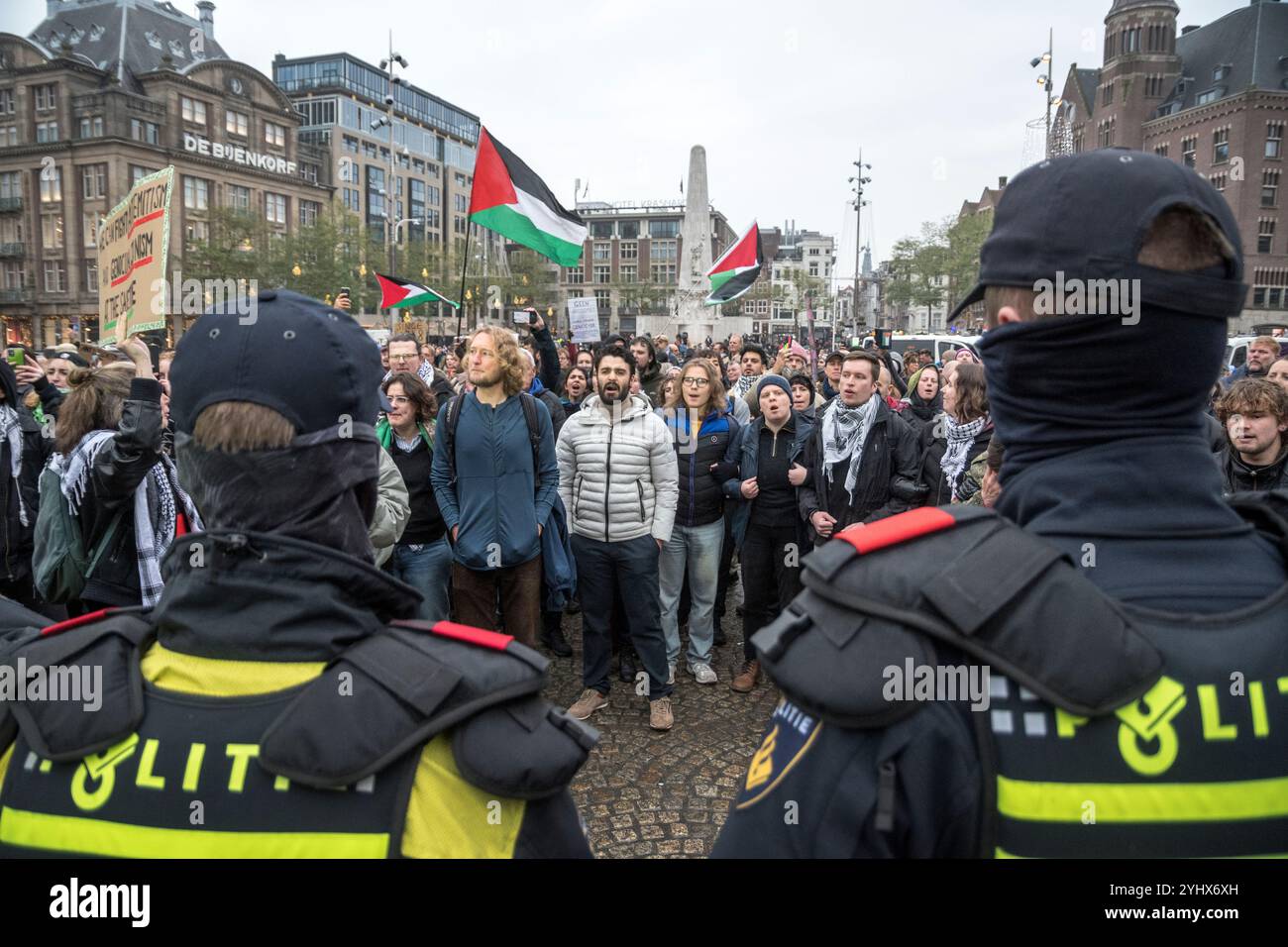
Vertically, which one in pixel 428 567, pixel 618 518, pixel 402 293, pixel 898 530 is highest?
pixel 402 293

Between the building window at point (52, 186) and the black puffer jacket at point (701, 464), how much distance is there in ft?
196

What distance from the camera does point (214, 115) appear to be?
55.7 meters

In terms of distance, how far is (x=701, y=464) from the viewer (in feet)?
21.0

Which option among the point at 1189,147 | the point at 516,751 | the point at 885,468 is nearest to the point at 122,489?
the point at 516,751

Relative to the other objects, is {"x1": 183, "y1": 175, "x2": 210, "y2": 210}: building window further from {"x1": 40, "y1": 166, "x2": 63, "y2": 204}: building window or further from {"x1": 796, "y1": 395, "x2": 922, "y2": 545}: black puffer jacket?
{"x1": 796, "y1": 395, "x2": 922, "y2": 545}: black puffer jacket

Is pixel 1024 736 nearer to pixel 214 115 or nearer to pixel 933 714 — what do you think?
pixel 933 714

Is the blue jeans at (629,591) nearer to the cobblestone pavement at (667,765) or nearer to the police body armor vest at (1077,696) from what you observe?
the cobblestone pavement at (667,765)

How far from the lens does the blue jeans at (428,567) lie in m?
→ 5.64

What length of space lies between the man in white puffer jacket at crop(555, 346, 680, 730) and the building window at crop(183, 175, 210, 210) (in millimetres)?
56812

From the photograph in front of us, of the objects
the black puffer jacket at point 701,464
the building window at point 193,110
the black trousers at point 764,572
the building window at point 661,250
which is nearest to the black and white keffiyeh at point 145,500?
the black puffer jacket at point 701,464

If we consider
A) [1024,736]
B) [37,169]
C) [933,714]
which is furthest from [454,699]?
[37,169]

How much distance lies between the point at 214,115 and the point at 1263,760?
218 feet

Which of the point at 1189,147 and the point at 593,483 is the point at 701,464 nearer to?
the point at 593,483

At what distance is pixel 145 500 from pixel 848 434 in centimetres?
432
